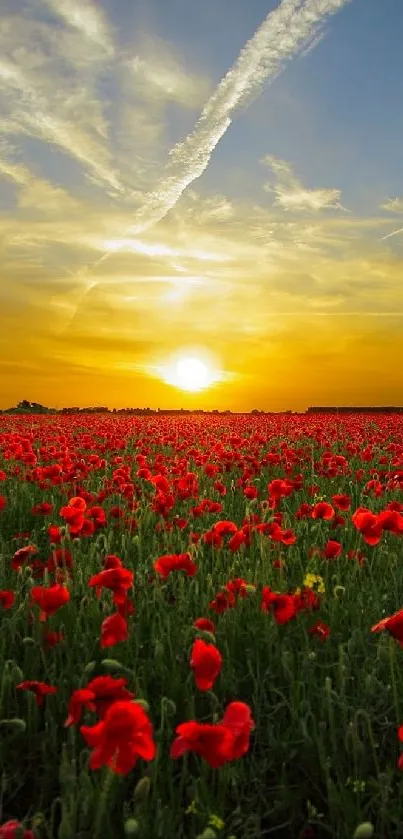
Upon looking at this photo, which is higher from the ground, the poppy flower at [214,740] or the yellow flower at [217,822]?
the poppy flower at [214,740]

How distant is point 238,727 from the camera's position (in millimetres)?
1989

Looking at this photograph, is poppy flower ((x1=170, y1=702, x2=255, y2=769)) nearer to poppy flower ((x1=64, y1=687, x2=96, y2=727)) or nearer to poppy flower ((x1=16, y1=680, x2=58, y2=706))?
poppy flower ((x1=64, y1=687, x2=96, y2=727))

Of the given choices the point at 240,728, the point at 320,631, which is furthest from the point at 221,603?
the point at 240,728

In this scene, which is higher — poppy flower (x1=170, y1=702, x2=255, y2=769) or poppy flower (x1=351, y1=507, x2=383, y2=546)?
poppy flower (x1=351, y1=507, x2=383, y2=546)

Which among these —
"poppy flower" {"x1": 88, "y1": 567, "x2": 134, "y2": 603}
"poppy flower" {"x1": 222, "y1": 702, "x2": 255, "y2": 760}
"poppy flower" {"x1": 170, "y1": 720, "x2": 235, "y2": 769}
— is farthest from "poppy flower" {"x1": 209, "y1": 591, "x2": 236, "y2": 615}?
"poppy flower" {"x1": 170, "y1": 720, "x2": 235, "y2": 769}

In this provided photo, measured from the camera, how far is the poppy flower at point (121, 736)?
174cm

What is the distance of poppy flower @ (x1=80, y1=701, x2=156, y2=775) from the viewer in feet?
5.70

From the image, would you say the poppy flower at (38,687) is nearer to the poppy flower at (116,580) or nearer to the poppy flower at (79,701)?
the poppy flower at (116,580)

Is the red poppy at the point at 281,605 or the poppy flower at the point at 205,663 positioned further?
the red poppy at the point at 281,605

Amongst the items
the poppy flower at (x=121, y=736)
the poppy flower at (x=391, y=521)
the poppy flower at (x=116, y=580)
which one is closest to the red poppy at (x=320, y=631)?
the poppy flower at (x=391, y=521)

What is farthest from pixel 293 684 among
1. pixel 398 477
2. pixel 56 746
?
pixel 398 477

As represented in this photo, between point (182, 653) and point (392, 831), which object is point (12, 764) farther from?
point (392, 831)

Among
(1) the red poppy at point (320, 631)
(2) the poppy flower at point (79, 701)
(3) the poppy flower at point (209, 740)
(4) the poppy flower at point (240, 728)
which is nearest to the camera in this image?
(3) the poppy flower at point (209, 740)

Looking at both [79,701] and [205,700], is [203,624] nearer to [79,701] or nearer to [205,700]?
[205,700]
